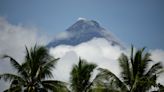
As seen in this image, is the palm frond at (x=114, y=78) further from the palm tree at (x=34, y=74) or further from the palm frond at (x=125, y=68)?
the palm tree at (x=34, y=74)

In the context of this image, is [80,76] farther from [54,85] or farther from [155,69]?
[155,69]

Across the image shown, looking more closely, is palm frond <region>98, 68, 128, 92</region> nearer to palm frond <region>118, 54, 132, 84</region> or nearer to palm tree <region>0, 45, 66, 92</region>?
palm frond <region>118, 54, 132, 84</region>

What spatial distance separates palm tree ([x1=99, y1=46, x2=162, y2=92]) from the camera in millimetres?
29316

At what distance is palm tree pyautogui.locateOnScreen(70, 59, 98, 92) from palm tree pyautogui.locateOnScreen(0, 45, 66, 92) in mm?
1866

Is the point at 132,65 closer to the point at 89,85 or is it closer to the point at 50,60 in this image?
the point at 89,85

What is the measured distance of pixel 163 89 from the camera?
1113 inches

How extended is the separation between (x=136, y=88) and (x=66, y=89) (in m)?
5.57

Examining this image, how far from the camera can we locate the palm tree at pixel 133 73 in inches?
1154

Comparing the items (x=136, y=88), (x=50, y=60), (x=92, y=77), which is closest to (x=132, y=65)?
(x=136, y=88)

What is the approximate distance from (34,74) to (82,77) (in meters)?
4.18

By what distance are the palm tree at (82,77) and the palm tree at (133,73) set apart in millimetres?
1970

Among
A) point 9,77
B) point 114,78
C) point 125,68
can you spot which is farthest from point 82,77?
point 9,77

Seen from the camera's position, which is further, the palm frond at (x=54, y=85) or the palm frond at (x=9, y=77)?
the palm frond at (x=54, y=85)

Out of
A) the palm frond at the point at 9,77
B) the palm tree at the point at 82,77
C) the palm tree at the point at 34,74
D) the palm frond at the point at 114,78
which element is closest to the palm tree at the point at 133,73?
the palm frond at the point at 114,78
